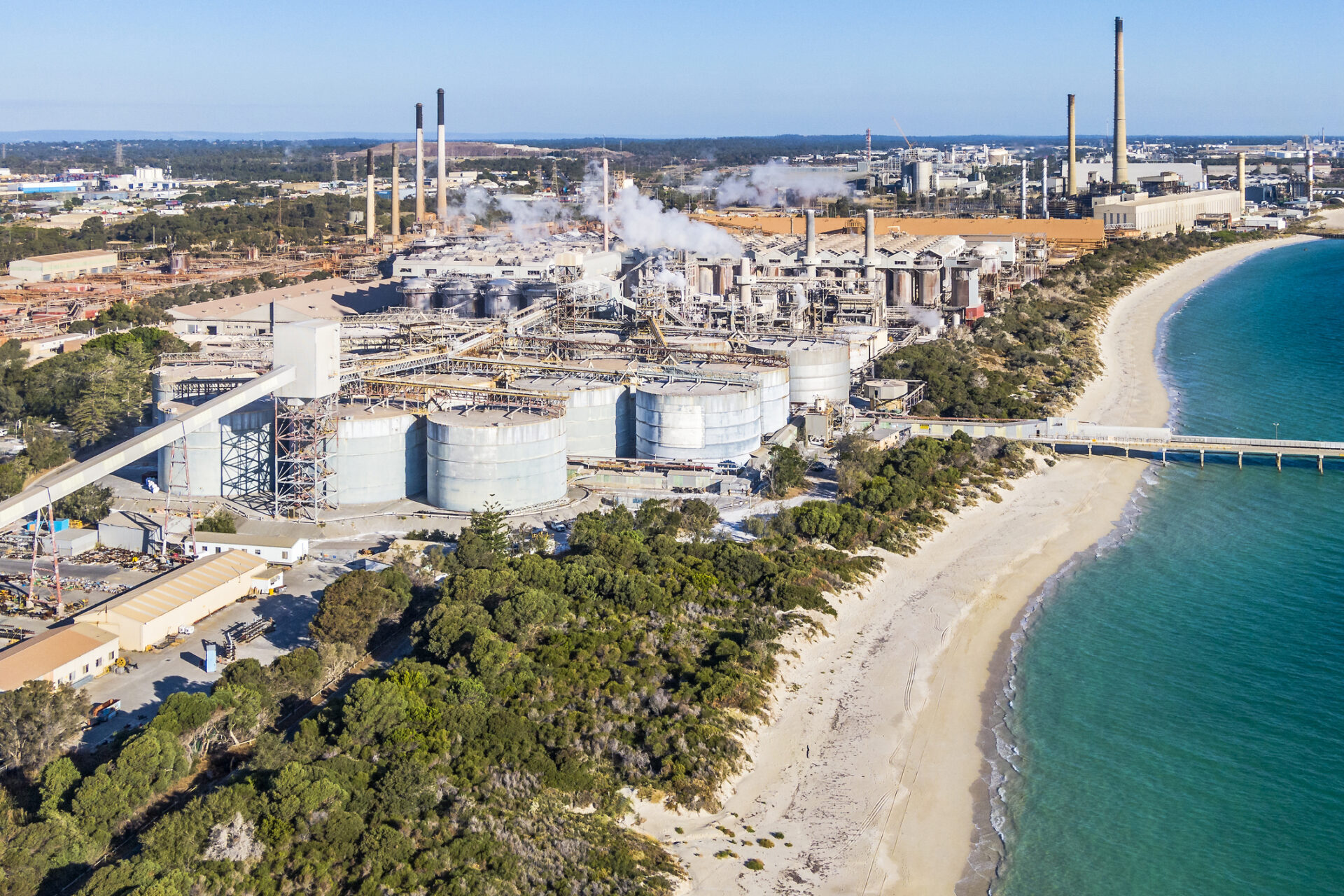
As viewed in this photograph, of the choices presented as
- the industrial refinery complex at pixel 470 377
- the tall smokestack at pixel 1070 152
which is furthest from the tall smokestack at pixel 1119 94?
the industrial refinery complex at pixel 470 377

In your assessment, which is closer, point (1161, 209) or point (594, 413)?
point (594, 413)

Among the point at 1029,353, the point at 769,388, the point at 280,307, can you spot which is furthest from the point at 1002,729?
the point at 280,307

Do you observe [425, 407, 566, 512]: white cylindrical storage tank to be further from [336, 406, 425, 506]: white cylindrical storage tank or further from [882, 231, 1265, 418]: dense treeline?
[882, 231, 1265, 418]: dense treeline

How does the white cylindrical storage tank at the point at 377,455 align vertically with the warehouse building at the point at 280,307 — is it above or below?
below

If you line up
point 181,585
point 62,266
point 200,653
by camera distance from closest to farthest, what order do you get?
1. point 200,653
2. point 181,585
3. point 62,266

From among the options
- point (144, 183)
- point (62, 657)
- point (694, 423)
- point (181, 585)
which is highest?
point (144, 183)

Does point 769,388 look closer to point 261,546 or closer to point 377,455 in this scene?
point 377,455

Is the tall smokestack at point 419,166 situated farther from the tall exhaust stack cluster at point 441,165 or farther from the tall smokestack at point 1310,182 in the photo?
the tall smokestack at point 1310,182
